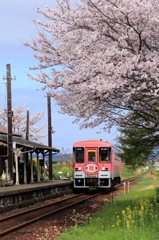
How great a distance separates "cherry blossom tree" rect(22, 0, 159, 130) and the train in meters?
9.45

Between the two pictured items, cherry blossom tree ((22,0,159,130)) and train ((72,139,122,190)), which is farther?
train ((72,139,122,190))

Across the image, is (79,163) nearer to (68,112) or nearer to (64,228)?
(68,112)

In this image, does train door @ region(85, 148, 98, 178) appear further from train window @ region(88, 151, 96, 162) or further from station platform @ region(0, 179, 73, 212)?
station platform @ region(0, 179, 73, 212)

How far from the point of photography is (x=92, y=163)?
2084 centimetres

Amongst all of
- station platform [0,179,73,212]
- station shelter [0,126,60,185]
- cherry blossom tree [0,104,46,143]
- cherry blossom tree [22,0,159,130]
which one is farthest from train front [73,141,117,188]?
cherry blossom tree [0,104,46,143]

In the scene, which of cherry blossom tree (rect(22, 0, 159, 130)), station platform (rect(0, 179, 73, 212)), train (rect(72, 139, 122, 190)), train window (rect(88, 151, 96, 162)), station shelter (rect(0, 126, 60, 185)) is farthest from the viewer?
station shelter (rect(0, 126, 60, 185))

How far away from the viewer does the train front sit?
68.3 ft

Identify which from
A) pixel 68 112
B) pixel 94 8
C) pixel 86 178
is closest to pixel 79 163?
pixel 86 178

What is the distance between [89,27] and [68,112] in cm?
312

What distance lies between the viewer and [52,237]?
28.0 feet

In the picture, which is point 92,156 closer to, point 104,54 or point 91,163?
point 91,163

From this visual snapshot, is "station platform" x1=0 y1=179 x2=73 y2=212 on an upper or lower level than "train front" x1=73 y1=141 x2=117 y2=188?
lower

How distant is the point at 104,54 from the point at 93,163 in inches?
495

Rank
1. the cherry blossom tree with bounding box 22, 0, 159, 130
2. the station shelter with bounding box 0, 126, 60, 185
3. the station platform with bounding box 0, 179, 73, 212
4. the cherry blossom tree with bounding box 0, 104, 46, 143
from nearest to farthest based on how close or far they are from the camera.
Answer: the cherry blossom tree with bounding box 22, 0, 159, 130 < the station platform with bounding box 0, 179, 73, 212 < the station shelter with bounding box 0, 126, 60, 185 < the cherry blossom tree with bounding box 0, 104, 46, 143
